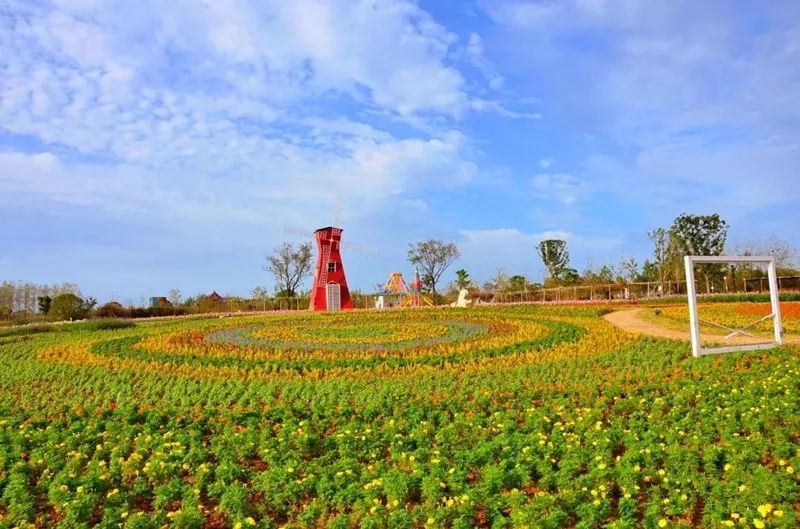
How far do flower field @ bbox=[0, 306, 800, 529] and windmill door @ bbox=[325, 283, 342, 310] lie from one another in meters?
23.2

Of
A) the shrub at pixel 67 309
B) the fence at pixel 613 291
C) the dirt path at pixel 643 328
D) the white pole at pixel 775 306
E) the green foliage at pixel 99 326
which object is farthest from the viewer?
the fence at pixel 613 291

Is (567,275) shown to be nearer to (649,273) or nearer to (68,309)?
(649,273)

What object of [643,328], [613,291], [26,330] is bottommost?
[643,328]

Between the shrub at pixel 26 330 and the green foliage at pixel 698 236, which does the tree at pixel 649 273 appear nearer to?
the green foliage at pixel 698 236

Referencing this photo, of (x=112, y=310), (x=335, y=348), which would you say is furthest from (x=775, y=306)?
(x=112, y=310)

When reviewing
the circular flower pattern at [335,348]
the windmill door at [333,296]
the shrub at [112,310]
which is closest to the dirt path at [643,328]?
the circular flower pattern at [335,348]

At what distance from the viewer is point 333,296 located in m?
36.9

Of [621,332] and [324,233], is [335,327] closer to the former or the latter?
[621,332]

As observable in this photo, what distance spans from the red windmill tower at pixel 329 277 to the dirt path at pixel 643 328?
18.4 metres

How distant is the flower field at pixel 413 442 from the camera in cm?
521

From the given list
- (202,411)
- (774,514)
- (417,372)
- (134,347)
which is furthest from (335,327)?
(774,514)

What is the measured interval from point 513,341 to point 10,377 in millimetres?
11959

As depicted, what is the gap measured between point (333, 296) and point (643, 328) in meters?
22.6

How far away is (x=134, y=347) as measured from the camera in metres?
16.6
